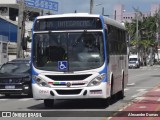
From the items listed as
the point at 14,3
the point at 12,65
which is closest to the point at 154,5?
the point at 14,3

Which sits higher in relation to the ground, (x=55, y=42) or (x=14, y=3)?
(x=14, y=3)

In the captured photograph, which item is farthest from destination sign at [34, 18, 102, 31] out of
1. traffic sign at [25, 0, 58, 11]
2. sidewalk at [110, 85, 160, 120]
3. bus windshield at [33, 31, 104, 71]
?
traffic sign at [25, 0, 58, 11]

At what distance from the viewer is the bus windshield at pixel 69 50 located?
17.5 m

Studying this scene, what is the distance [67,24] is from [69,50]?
90 centimetres

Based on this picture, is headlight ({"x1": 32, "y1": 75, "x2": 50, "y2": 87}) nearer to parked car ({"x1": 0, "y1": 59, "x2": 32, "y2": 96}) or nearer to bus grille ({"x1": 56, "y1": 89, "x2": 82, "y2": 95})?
bus grille ({"x1": 56, "y1": 89, "x2": 82, "y2": 95})

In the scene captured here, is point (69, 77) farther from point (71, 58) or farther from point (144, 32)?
point (144, 32)

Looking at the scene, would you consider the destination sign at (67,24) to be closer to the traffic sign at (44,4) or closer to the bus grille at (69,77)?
the bus grille at (69,77)

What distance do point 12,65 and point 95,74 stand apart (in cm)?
806

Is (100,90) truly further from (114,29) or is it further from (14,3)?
(14,3)

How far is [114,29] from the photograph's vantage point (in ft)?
66.5

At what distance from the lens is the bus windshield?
17516 millimetres

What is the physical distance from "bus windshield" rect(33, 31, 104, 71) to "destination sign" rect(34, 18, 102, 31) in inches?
8.2

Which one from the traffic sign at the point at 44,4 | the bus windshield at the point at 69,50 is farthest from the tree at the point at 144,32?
the bus windshield at the point at 69,50

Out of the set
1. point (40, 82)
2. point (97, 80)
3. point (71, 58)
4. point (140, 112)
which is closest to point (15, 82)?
point (40, 82)
